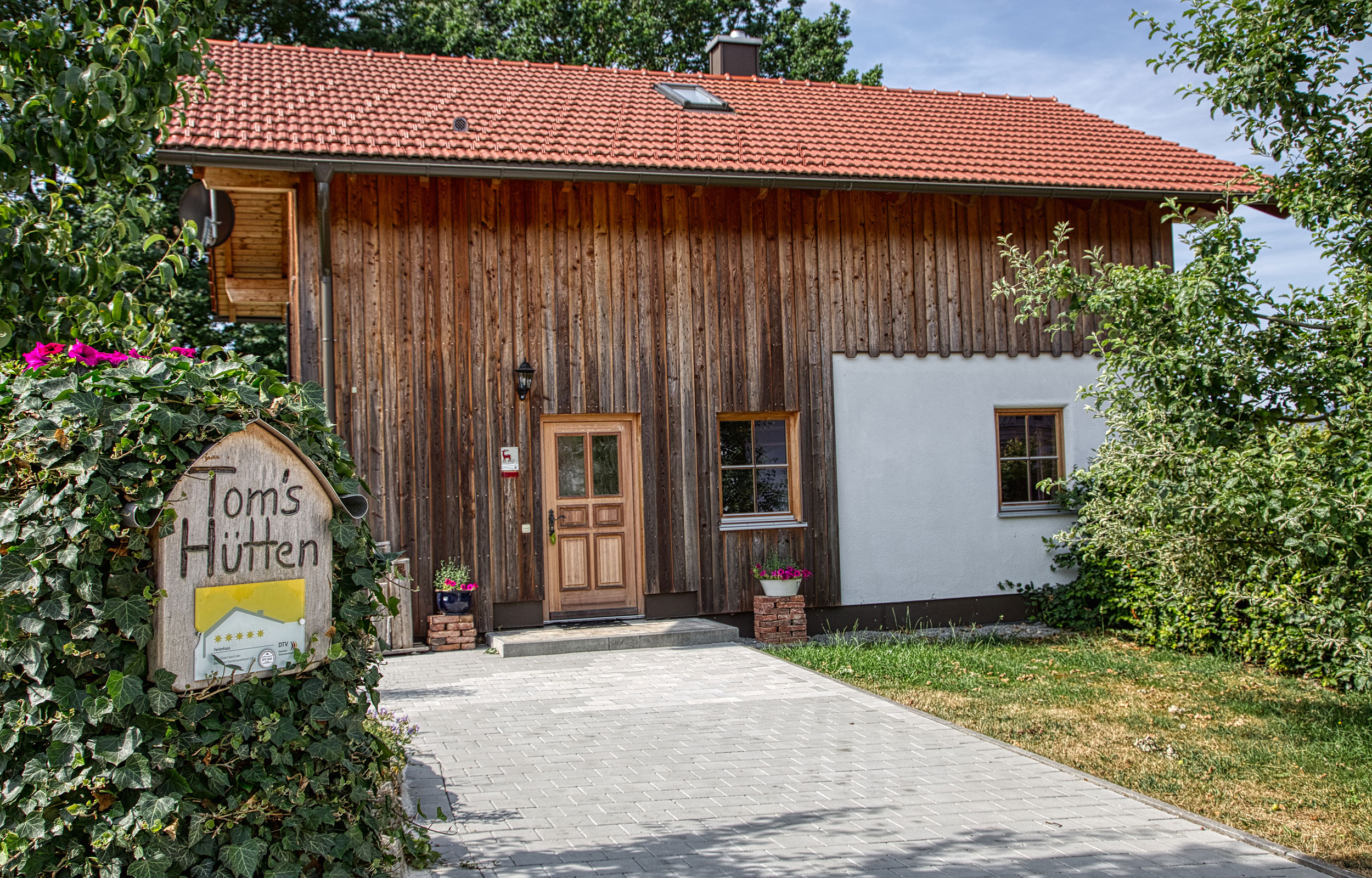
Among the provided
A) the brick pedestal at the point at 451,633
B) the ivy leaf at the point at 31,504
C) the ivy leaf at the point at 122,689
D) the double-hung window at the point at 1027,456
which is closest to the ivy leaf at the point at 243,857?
the ivy leaf at the point at 122,689

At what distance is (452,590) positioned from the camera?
36.6 feet

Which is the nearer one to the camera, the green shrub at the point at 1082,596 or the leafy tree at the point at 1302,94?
the leafy tree at the point at 1302,94

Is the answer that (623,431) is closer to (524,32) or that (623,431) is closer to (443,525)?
(443,525)

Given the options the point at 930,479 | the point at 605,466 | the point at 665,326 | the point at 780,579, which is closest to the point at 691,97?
the point at 665,326

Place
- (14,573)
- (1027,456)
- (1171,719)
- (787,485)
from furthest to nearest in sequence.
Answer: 1. (1027,456)
2. (787,485)
3. (1171,719)
4. (14,573)

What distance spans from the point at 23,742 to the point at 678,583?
9.29 meters

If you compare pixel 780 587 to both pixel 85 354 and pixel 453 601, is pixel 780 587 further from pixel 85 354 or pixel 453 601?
pixel 85 354

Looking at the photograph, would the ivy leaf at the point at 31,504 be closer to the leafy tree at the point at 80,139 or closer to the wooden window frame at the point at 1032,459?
the leafy tree at the point at 80,139

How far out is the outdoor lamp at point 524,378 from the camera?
1162 cm

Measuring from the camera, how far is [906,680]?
30.1 feet

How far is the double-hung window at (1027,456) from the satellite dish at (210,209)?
9.01 metres

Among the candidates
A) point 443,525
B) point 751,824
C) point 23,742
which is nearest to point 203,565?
point 23,742

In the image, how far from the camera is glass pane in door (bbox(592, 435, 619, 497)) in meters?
12.1

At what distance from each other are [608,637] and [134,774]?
26.9ft
